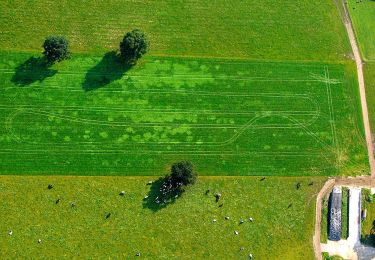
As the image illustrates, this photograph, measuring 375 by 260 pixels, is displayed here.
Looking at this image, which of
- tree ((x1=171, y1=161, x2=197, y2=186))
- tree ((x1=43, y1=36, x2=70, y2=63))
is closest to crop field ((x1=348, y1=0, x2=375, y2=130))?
tree ((x1=171, y1=161, x2=197, y2=186))

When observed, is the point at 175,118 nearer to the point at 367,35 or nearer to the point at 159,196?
the point at 159,196

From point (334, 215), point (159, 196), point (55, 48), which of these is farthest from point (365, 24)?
point (55, 48)

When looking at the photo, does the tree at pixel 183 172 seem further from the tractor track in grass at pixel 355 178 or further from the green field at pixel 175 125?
the tractor track in grass at pixel 355 178

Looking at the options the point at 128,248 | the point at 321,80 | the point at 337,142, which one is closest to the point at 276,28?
the point at 321,80

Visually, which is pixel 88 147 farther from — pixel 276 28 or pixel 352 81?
pixel 352 81

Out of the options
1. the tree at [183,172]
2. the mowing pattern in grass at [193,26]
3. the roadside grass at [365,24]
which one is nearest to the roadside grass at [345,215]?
the mowing pattern in grass at [193,26]

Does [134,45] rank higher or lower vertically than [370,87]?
higher

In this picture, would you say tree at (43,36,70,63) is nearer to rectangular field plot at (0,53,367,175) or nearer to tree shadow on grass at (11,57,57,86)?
tree shadow on grass at (11,57,57,86)
